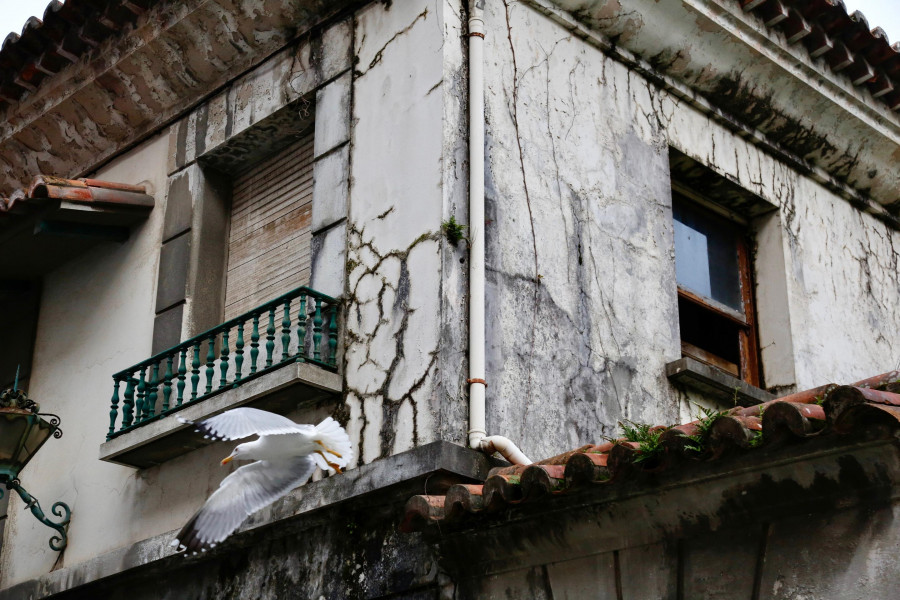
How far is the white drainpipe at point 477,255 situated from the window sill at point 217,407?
91 centimetres

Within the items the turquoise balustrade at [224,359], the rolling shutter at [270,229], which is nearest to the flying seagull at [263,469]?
the turquoise balustrade at [224,359]

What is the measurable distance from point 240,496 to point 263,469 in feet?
0.59

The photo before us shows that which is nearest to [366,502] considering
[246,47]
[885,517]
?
[885,517]

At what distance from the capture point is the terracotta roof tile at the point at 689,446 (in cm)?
478

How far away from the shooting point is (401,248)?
7266mm

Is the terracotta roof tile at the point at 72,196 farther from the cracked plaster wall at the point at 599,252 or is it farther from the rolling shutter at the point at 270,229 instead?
the cracked plaster wall at the point at 599,252

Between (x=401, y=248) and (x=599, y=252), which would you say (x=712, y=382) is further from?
(x=401, y=248)

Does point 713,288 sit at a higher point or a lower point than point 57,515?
higher

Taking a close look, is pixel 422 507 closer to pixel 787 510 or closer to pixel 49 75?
pixel 787 510

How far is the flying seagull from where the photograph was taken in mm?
6539

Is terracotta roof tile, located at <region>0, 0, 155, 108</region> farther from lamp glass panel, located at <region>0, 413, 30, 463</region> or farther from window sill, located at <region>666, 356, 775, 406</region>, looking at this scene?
window sill, located at <region>666, 356, 775, 406</region>

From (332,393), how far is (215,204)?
7.91ft

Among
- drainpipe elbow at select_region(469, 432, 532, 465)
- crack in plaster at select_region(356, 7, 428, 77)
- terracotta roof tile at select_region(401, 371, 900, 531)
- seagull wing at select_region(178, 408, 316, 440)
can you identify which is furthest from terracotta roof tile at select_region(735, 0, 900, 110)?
seagull wing at select_region(178, 408, 316, 440)

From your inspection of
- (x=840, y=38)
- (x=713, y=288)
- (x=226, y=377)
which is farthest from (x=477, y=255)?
(x=840, y=38)
